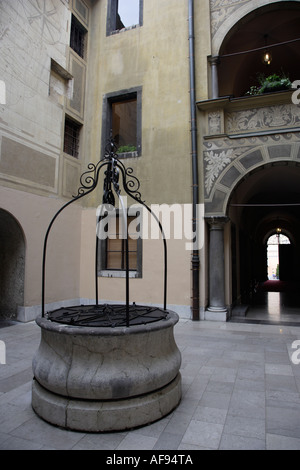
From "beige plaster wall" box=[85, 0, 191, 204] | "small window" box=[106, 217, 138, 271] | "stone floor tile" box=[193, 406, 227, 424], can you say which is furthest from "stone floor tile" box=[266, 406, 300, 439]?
"small window" box=[106, 217, 138, 271]

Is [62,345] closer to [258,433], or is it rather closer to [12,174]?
[258,433]

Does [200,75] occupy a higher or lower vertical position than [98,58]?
lower

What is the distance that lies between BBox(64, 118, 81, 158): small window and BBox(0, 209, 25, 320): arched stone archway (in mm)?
3094

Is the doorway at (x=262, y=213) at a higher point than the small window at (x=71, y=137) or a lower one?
lower

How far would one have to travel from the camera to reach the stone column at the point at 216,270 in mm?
7980

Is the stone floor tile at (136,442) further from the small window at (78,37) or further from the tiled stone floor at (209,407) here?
the small window at (78,37)

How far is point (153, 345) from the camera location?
3.10m

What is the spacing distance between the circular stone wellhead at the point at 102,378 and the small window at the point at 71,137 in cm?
750

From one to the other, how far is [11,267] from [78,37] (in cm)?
775

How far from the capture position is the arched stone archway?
758 centimetres

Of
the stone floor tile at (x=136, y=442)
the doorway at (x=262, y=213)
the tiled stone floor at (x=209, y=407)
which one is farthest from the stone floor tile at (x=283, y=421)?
the doorway at (x=262, y=213)

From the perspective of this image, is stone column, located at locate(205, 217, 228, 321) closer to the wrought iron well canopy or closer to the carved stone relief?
the carved stone relief

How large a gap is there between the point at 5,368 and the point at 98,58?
31.6ft

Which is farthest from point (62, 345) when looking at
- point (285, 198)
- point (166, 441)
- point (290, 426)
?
point (285, 198)
